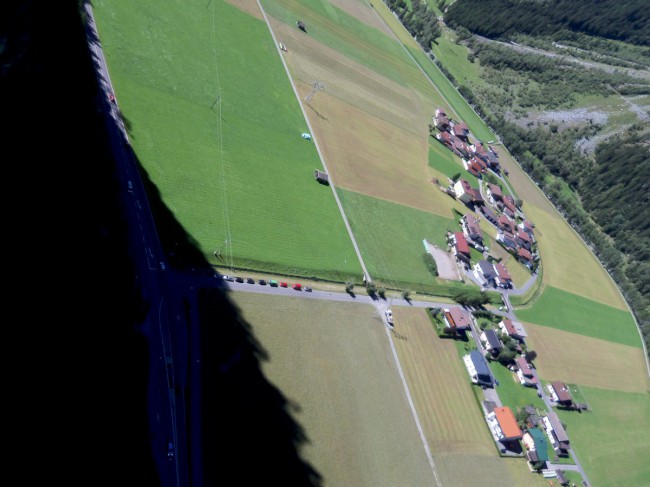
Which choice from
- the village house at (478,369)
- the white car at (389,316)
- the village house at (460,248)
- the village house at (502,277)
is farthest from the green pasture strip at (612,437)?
the white car at (389,316)

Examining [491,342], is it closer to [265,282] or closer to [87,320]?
[265,282]

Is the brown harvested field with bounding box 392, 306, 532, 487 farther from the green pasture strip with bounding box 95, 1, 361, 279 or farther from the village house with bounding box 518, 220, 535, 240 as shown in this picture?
the village house with bounding box 518, 220, 535, 240

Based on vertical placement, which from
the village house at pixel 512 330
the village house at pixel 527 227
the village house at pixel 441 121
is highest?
the village house at pixel 441 121

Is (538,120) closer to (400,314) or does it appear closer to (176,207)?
(400,314)

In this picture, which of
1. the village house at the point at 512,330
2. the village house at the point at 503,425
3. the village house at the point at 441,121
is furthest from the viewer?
the village house at the point at 441,121

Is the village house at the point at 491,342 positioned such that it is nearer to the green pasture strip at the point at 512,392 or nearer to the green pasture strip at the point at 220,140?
the green pasture strip at the point at 512,392

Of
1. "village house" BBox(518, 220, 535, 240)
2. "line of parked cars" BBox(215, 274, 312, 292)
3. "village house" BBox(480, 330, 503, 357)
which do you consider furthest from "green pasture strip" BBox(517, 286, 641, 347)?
"line of parked cars" BBox(215, 274, 312, 292)

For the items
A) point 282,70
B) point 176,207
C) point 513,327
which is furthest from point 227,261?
point 513,327
